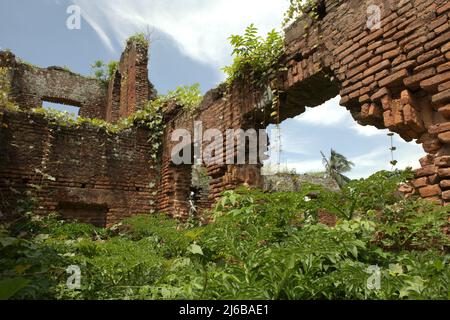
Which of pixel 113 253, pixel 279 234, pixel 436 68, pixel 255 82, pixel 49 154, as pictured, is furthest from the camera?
pixel 49 154

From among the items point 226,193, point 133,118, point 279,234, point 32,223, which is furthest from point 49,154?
point 279,234

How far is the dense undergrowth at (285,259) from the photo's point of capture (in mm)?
2252

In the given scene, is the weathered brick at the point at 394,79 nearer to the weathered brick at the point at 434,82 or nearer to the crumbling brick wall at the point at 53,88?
the weathered brick at the point at 434,82

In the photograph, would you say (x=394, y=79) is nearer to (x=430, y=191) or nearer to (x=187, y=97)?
(x=430, y=191)

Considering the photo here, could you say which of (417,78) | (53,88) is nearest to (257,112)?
(417,78)

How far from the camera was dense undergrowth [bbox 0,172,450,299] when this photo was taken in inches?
88.7

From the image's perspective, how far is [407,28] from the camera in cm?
394

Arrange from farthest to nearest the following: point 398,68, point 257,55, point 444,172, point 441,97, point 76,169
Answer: point 76,169, point 257,55, point 398,68, point 441,97, point 444,172

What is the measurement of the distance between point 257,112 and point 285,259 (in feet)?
14.7

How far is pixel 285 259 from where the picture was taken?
7.64ft

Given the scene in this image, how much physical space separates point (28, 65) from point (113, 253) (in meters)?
13.4

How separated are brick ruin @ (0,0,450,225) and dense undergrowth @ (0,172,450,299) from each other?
19.0 inches

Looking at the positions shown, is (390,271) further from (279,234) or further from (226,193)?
(226,193)

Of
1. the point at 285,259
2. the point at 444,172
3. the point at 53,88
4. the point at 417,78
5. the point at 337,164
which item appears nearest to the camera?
the point at 285,259
